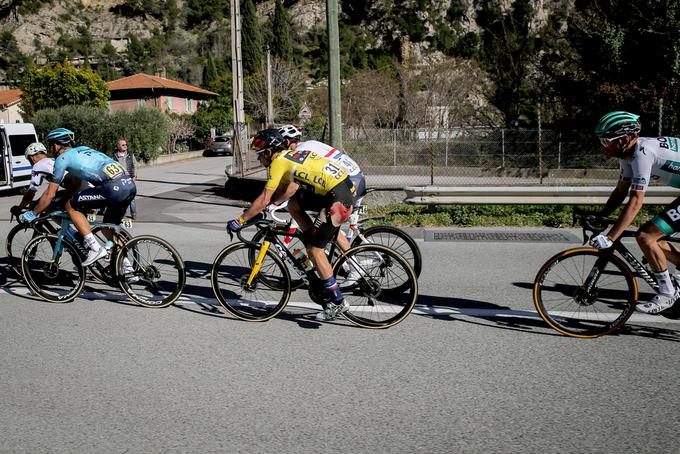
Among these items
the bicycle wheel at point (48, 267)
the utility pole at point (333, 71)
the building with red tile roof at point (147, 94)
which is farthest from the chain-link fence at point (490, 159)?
the building with red tile roof at point (147, 94)

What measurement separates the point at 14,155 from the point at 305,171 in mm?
17270

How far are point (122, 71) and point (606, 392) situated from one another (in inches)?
5072

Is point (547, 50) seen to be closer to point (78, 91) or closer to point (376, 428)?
point (376, 428)

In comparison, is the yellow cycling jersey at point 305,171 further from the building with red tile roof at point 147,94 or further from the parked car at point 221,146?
the building with red tile roof at point 147,94

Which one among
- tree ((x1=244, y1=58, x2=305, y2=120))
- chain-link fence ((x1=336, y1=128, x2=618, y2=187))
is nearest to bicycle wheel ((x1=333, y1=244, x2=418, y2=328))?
chain-link fence ((x1=336, y1=128, x2=618, y2=187))

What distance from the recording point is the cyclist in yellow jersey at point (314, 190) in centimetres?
520

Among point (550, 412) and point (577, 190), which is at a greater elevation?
point (577, 190)

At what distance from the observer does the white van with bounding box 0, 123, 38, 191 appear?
18375 millimetres

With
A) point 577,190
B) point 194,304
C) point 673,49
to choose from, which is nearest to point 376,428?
point 194,304

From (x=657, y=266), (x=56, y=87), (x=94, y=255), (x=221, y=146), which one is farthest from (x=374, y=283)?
(x=56, y=87)

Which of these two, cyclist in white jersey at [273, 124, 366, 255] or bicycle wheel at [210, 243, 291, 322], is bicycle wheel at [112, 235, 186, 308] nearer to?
bicycle wheel at [210, 243, 291, 322]

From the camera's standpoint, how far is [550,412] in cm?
369

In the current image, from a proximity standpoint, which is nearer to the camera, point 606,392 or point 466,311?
point 606,392

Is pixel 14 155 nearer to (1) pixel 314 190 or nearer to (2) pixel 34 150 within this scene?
(2) pixel 34 150
